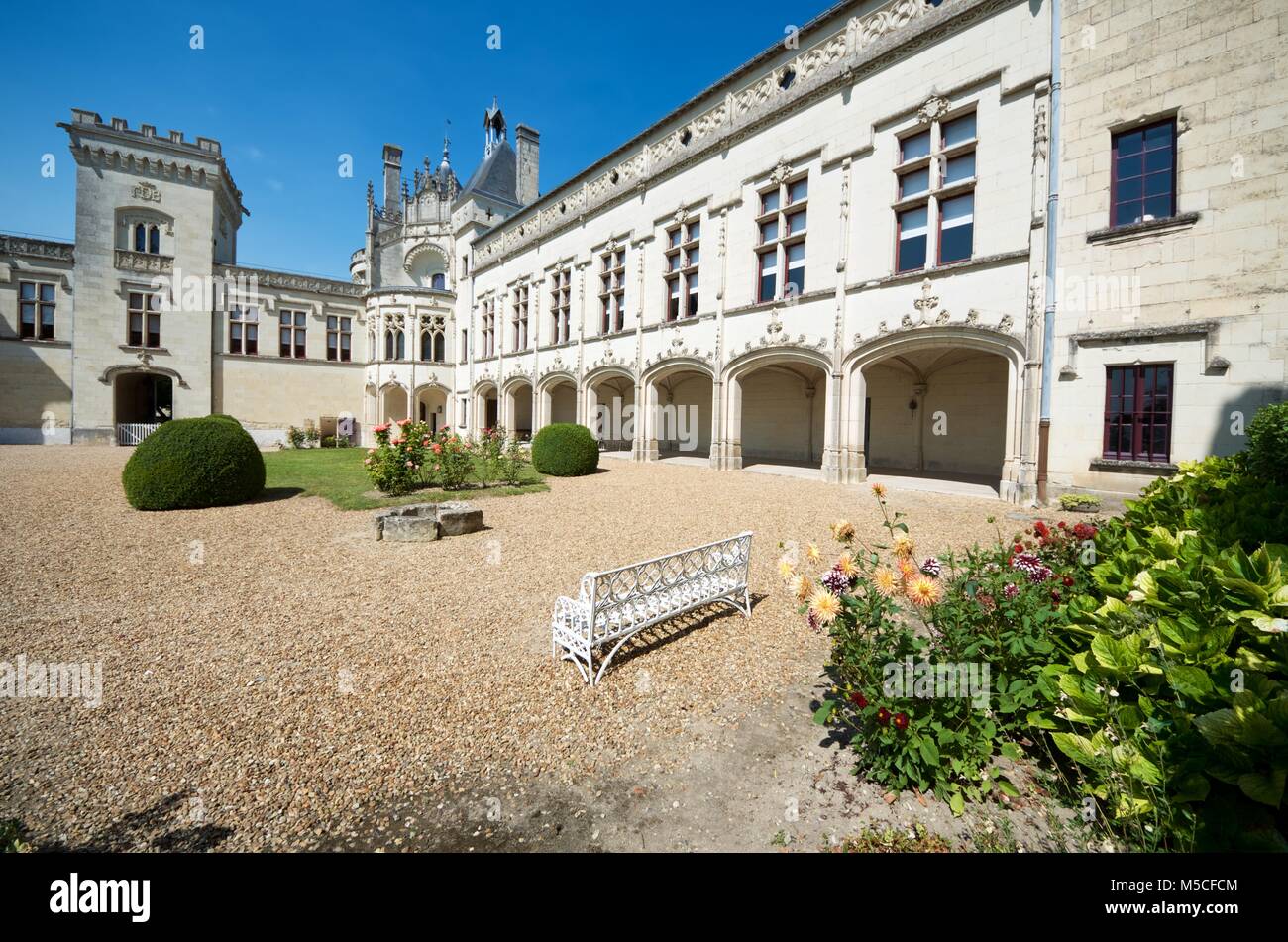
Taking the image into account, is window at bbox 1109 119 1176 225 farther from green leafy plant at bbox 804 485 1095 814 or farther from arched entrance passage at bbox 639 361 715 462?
arched entrance passage at bbox 639 361 715 462

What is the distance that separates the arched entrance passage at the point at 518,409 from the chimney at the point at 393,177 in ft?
59.3

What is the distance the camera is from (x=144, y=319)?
901 inches

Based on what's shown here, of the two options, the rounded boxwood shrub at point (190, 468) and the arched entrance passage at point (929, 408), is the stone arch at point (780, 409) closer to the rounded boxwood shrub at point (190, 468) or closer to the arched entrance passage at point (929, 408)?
the arched entrance passage at point (929, 408)

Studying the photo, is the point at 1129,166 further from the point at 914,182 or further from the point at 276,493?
the point at 276,493

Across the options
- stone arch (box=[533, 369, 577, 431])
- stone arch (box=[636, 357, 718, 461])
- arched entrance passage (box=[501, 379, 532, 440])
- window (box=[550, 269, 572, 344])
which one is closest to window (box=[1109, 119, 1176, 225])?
stone arch (box=[636, 357, 718, 461])

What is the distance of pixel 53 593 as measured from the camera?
479 cm

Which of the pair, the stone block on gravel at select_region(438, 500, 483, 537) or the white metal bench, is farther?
the stone block on gravel at select_region(438, 500, 483, 537)

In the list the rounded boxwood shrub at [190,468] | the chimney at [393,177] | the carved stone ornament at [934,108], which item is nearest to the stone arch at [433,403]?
the chimney at [393,177]

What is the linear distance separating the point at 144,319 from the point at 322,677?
29.3 m

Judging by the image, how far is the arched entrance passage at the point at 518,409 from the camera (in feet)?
82.7

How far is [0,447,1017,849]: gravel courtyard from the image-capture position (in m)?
2.38

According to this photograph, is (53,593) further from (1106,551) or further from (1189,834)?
(1106,551)

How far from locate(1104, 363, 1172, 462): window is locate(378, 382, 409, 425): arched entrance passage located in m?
28.7
